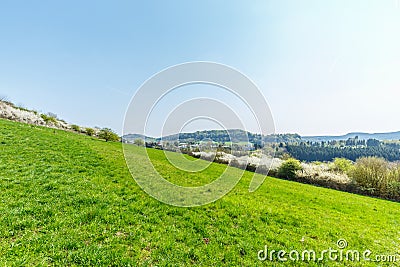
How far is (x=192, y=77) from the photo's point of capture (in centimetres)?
852

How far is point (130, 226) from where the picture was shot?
258 inches

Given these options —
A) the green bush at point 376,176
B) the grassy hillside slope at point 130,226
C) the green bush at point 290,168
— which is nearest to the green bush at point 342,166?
the green bush at point 376,176

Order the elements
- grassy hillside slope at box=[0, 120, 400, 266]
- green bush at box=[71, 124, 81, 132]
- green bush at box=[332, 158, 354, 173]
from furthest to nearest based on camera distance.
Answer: green bush at box=[71, 124, 81, 132] < green bush at box=[332, 158, 354, 173] < grassy hillside slope at box=[0, 120, 400, 266]

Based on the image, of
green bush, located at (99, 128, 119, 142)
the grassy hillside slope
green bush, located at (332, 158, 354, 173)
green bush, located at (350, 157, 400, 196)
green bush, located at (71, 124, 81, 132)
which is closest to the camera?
the grassy hillside slope

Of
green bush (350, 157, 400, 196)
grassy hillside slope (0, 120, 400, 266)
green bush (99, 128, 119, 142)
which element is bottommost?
grassy hillside slope (0, 120, 400, 266)

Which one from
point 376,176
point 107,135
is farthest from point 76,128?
point 376,176

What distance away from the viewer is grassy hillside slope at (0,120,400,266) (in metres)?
5.19

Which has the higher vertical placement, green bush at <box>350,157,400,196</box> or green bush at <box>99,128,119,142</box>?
green bush at <box>99,128,119,142</box>

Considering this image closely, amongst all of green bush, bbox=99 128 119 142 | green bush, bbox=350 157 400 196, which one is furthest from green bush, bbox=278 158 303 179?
green bush, bbox=99 128 119 142

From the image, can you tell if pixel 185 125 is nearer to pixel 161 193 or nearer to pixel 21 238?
pixel 161 193

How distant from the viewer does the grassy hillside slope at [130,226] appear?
204 inches

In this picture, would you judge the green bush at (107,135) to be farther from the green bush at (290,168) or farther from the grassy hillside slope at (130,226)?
the green bush at (290,168)

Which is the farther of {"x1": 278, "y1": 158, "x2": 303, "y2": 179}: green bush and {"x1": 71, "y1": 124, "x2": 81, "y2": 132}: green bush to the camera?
{"x1": 71, "y1": 124, "x2": 81, "y2": 132}: green bush

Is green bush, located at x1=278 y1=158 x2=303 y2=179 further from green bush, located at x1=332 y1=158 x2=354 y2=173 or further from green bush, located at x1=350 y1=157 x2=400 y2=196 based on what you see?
green bush, located at x1=350 y1=157 x2=400 y2=196
